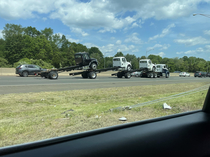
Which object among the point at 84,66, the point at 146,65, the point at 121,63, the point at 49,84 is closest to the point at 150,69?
the point at 146,65

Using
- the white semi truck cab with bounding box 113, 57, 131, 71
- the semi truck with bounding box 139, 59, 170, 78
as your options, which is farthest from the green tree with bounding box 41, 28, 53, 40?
the white semi truck cab with bounding box 113, 57, 131, 71

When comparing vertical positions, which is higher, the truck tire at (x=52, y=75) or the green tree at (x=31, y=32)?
the green tree at (x=31, y=32)

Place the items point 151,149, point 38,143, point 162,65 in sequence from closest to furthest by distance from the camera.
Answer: point 38,143, point 151,149, point 162,65

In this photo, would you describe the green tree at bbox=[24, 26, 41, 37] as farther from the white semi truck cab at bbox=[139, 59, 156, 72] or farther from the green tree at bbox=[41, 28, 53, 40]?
the white semi truck cab at bbox=[139, 59, 156, 72]

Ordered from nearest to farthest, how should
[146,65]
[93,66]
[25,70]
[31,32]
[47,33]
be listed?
[93,66] < [25,70] < [146,65] < [31,32] < [47,33]

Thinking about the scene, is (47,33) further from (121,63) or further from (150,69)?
(121,63)

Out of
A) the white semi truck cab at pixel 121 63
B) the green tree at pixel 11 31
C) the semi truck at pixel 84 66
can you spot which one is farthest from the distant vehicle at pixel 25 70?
the green tree at pixel 11 31

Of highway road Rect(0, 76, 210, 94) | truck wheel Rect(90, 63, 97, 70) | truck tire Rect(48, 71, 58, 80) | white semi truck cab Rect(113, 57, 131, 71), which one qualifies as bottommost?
highway road Rect(0, 76, 210, 94)

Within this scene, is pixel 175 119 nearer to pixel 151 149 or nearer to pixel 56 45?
pixel 151 149

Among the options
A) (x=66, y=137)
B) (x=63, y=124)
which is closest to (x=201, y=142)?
(x=66, y=137)

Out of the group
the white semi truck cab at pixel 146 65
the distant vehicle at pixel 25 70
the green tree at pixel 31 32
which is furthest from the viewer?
the green tree at pixel 31 32

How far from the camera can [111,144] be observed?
4.67 ft

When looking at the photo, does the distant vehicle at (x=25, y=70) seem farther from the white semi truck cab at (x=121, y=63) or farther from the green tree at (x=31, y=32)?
the green tree at (x=31, y=32)

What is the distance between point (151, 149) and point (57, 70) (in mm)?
21548
